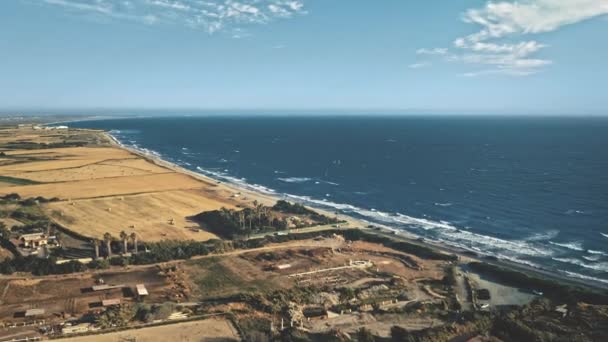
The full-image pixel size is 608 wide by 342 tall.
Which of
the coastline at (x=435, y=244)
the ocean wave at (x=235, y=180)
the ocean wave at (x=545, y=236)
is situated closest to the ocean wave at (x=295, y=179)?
the ocean wave at (x=235, y=180)

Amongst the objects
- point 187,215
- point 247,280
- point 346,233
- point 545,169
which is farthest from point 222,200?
point 545,169

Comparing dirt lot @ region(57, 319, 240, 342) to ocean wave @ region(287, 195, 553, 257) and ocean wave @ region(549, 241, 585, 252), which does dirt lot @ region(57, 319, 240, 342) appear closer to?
ocean wave @ region(287, 195, 553, 257)

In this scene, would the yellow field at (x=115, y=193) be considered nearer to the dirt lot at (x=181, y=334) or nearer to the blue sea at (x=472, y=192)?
the blue sea at (x=472, y=192)

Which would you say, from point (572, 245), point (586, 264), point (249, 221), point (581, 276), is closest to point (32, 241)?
point (249, 221)

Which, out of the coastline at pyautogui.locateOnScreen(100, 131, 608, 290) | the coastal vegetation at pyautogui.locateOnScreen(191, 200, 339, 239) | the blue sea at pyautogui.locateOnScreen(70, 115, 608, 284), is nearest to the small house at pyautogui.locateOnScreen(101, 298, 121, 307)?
the coastal vegetation at pyautogui.locateOnScreen(191, 200, 339, 239)

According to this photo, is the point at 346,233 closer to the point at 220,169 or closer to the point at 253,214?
the point at 253,214
